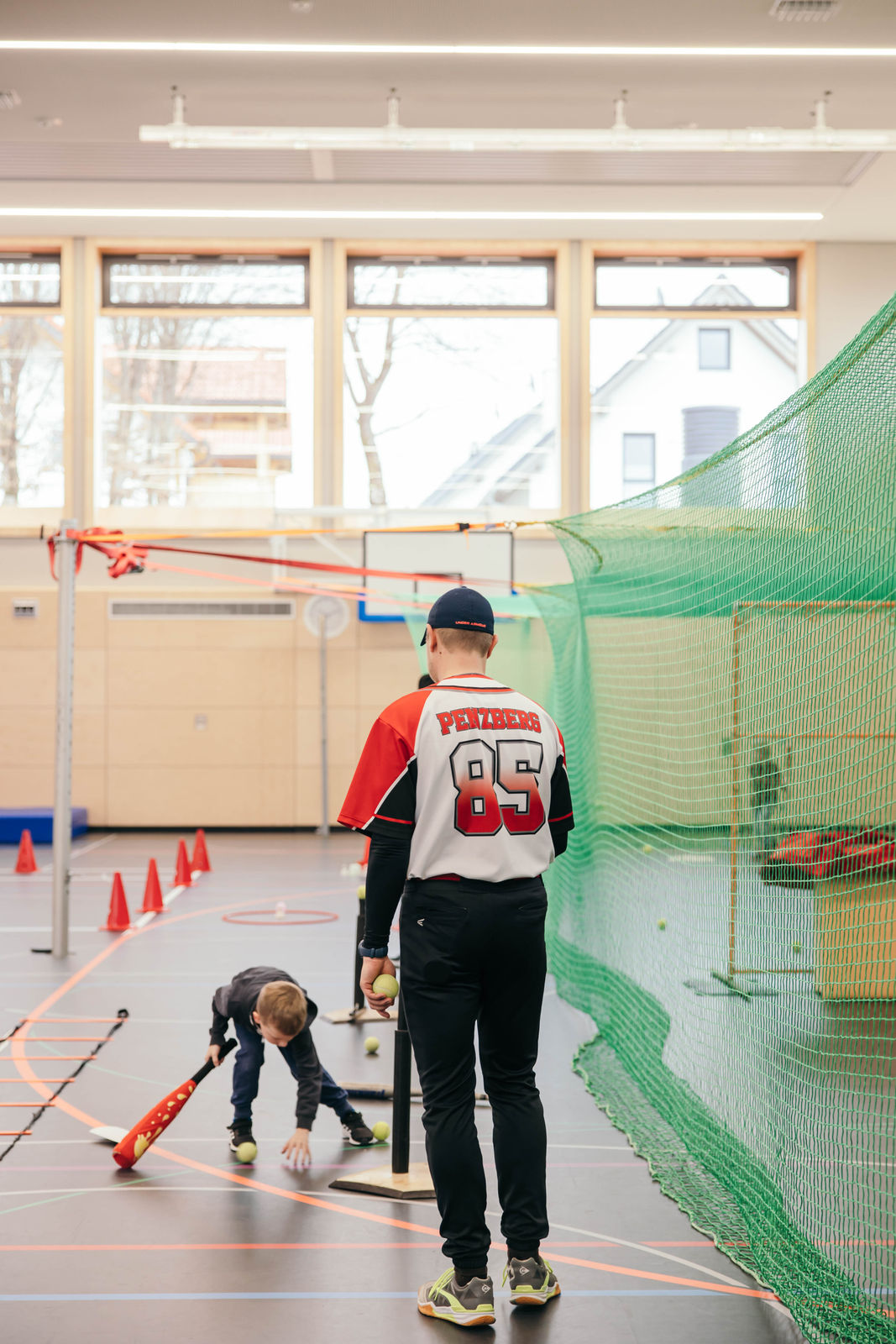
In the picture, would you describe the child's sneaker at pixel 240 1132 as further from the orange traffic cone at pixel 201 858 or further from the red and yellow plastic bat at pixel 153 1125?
the orange traffic cone at pixel 201 858

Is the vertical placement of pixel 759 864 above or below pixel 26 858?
above

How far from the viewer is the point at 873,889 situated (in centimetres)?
689

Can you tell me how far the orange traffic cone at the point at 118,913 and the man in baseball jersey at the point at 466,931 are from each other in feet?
20.0

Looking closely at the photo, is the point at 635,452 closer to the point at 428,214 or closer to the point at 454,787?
the point at 428,214

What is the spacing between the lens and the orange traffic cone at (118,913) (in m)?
8.87

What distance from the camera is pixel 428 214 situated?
14.8 metres

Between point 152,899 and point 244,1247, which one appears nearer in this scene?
point 244,1247

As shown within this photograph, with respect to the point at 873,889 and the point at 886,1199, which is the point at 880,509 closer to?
the point at 886,1199

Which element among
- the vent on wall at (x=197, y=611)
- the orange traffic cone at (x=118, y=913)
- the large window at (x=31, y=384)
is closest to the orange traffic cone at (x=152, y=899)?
the orange traffic cone at (x=118, y=913)

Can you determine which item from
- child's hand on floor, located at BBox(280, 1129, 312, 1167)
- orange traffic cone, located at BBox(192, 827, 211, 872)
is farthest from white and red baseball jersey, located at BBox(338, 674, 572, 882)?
orange traffic cone, located at BBox(192, 827, 211, 872)

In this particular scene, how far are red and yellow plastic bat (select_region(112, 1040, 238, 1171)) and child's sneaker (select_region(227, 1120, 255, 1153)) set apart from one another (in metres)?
0.22

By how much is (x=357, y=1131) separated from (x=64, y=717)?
3.95 meters

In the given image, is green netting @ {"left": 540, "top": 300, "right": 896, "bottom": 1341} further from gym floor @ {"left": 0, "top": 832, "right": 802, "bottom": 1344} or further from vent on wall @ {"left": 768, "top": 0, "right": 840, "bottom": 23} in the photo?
vent on wall @ {"left": 768, "top": 0, "right": 840, "bottom": 23}

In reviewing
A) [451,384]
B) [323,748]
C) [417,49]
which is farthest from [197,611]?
[417,49]
